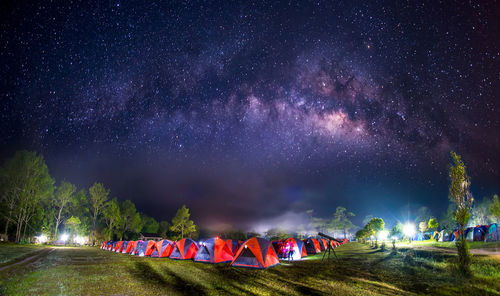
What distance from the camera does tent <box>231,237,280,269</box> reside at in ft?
66.0

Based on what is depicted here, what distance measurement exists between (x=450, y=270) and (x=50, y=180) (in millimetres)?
69165

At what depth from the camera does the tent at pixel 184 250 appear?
26969 millimetres

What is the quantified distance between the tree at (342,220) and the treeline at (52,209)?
59.5 m

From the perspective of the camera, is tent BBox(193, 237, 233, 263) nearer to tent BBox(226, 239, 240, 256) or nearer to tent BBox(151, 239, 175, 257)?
tent BBox(226, 239, 240, 256)

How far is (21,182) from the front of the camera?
49219 mm

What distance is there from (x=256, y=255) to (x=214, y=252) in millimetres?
5824

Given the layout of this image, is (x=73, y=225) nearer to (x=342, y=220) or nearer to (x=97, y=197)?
(x=97, y=197)

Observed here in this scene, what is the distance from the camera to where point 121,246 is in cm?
4078

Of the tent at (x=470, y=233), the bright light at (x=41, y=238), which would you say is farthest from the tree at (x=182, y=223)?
the tent at (x=470, y=233)

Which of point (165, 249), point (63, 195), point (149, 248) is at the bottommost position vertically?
point (149, 248)

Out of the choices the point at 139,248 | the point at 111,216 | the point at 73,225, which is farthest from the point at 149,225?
the point at 139,248

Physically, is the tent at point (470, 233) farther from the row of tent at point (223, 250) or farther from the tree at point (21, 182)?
the tree at point (21, 182)

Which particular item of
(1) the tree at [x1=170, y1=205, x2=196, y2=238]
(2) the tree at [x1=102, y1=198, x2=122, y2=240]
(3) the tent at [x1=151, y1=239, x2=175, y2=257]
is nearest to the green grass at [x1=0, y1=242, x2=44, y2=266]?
(3) the tent at [x1=151, y1=239, x2=175, y2=257]

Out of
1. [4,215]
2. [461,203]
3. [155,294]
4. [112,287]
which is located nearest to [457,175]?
[461,203]
